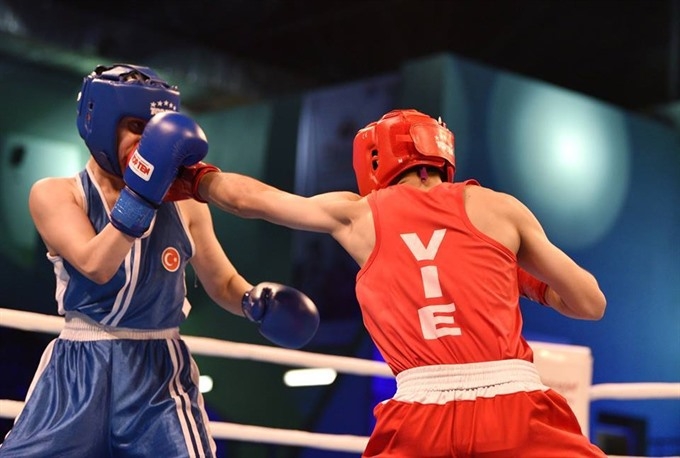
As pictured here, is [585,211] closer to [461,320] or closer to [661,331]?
[661,331]

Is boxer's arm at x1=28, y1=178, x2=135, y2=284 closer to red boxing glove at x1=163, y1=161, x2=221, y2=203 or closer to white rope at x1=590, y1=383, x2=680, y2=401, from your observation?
red boxing glove at x1=163, y1=161, x2=221, y2=203

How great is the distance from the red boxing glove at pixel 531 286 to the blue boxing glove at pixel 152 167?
74 cm

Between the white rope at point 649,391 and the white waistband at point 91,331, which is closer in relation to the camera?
the white waistband at point 91,331

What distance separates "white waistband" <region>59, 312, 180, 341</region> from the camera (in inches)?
85.6

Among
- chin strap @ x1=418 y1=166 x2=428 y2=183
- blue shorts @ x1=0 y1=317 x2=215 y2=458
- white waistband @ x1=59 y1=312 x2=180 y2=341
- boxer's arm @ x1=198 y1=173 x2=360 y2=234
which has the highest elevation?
chin strap @ x1=418 y1=166 x2=428 y2=183

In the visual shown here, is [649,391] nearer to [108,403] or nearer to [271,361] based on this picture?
[271,361]

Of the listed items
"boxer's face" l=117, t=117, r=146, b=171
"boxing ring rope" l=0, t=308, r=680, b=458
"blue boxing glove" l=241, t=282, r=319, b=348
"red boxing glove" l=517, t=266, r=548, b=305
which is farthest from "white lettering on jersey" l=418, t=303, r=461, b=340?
"boxing ring rope" l=0, t=308, r=680, b=458

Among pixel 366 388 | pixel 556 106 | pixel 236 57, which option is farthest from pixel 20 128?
pixel 556 106

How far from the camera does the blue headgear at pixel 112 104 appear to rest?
2205mm

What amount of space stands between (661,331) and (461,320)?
4972 millimetres

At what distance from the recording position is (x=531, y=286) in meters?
2.18

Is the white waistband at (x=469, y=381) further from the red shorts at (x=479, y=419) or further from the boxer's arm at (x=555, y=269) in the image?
the boxer's arm at (x=555, y=269)

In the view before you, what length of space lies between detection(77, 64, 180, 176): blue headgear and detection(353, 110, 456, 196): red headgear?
1.52ft

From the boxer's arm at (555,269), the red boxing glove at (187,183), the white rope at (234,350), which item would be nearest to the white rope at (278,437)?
the white rope at (234,350)
